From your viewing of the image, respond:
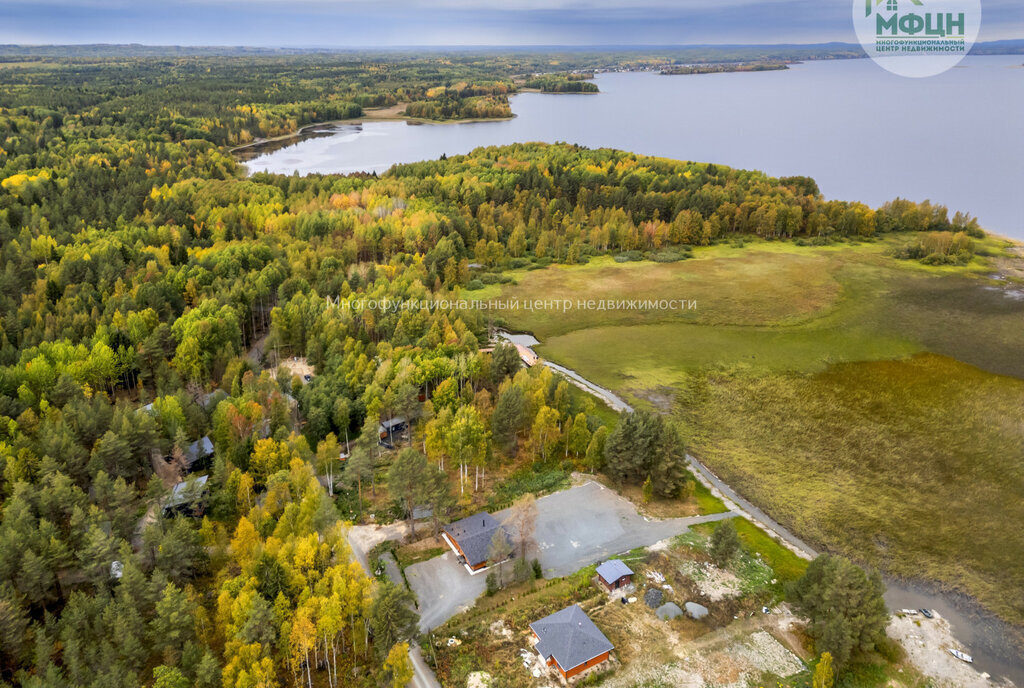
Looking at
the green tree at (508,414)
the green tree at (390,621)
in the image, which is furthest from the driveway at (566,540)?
the green tree at (508,414)

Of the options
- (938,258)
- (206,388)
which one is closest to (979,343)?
(938,258)

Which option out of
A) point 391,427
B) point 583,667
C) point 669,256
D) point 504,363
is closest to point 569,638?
point 583,667

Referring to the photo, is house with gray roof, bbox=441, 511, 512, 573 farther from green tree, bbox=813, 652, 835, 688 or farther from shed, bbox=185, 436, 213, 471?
shed, bbox=185, 436, 213, 471

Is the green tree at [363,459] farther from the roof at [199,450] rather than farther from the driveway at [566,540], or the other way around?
the roof at [199,450]

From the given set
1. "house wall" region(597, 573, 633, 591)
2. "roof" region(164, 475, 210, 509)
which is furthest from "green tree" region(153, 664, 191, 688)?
"house wall" region(597, 573, 633, 591)

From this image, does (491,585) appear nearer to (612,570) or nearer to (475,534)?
(475,534)
